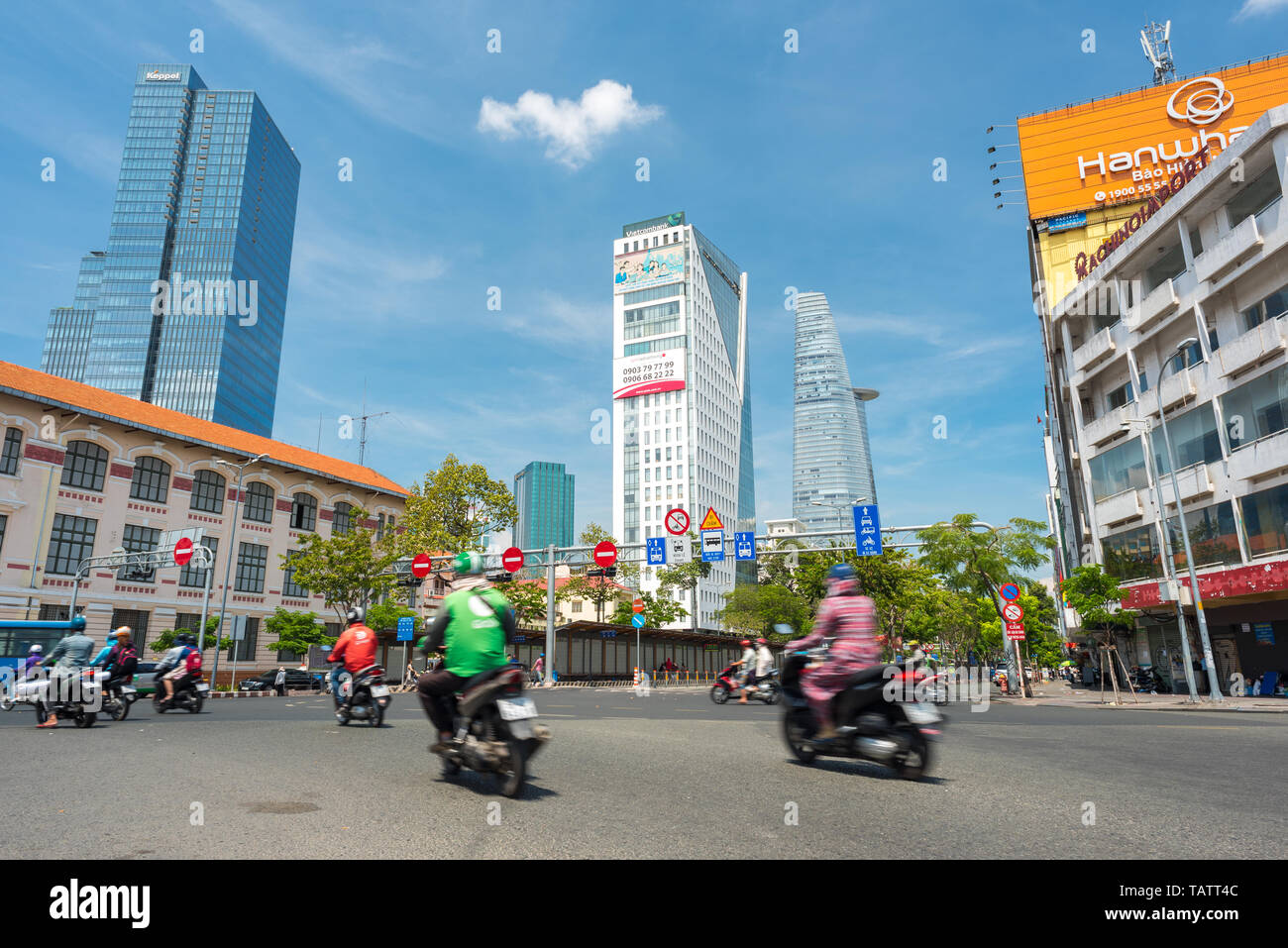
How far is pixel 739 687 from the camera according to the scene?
795 inches

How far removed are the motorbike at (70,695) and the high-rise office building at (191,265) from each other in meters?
109

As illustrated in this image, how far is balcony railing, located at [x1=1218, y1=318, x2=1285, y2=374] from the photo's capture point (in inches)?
890

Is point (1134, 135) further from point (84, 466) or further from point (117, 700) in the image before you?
point (84, 466)

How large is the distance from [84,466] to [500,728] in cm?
3659

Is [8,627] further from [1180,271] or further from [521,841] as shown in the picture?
[1180,271]

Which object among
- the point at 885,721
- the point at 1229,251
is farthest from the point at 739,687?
the point at 1229,251

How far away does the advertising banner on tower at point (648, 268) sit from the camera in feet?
403

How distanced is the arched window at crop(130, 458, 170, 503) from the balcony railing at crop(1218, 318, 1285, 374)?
145ft

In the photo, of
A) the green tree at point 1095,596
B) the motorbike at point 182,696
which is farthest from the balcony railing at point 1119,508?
the motorbike at point 182,696

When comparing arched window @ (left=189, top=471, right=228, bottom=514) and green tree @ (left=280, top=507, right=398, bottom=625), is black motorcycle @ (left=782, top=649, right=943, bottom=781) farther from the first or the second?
arched window @ (left=189, top=471, right=228, bottom=514)

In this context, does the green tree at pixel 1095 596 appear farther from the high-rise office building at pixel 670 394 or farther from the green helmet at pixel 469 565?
the high-rise office building at pixel 670 394

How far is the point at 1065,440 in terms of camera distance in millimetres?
43094
